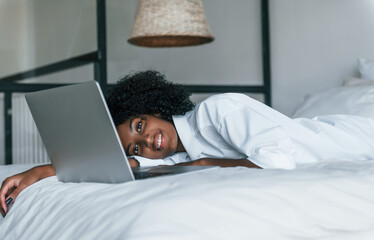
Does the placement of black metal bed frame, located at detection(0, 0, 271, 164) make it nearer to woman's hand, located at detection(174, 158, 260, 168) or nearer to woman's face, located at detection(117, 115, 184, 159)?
woman's face, located at detection(117, 115, 184, 159)

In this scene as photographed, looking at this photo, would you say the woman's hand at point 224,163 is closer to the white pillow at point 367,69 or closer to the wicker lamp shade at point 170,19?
the wicker lamp shade at point 170,19

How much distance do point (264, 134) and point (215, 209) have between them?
2.18ft

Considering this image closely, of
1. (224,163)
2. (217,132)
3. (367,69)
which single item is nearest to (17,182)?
(224,163)

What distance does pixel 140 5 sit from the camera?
2.89m

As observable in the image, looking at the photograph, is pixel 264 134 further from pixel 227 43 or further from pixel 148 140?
pixel 227 43

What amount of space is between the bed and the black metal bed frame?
2.20 meters

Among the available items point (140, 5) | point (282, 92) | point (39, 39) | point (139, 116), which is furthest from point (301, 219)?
point (282, 92)

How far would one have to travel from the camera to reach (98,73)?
3516 millimetres

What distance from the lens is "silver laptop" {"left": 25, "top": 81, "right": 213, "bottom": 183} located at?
111cm

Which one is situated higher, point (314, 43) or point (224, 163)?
point (314, 43)

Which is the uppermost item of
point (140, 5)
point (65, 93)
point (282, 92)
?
point (140, 5)

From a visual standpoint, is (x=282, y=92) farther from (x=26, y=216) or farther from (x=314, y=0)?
(x=26, y=216)

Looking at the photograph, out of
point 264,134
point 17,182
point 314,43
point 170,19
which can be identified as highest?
point 170,19

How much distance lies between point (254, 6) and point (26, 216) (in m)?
3.15
